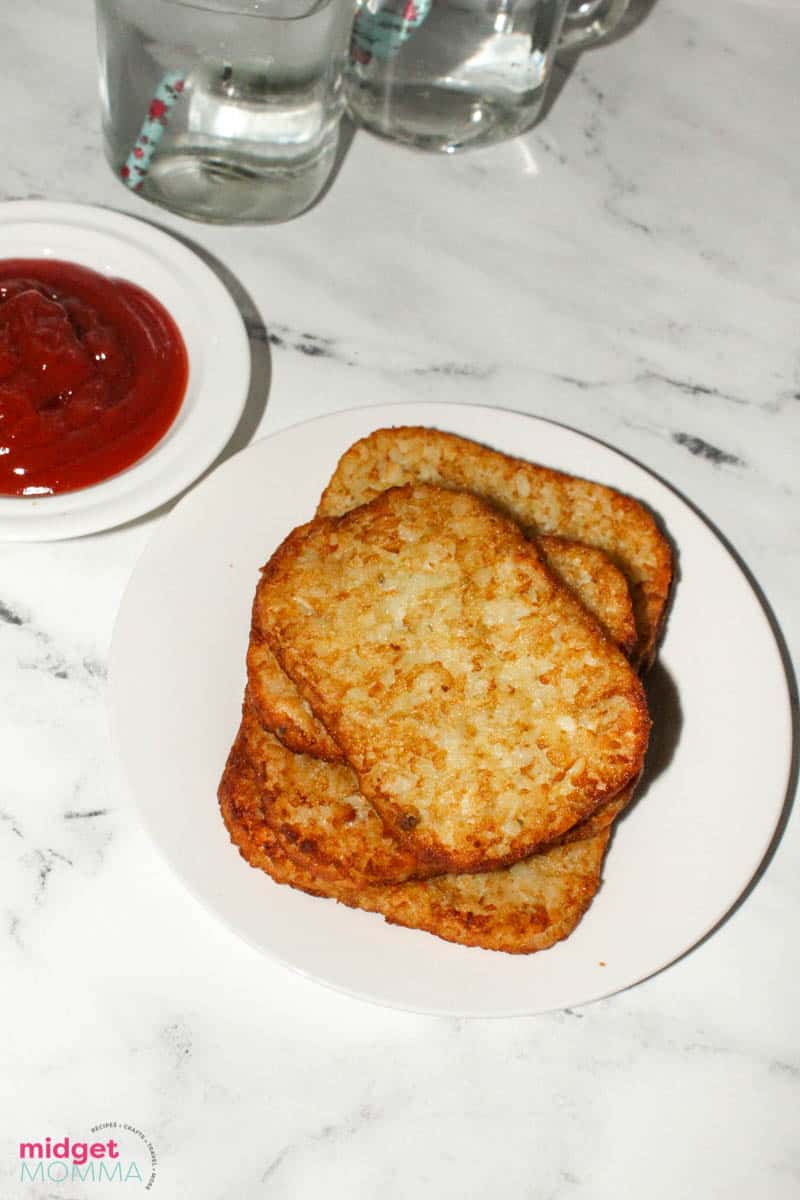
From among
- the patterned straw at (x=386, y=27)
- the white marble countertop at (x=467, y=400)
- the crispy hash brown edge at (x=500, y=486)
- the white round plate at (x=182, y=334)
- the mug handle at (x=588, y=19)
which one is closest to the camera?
the white marble countertop at (x=467, y=400)

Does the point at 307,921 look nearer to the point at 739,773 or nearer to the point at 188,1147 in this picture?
the point at 188,1147

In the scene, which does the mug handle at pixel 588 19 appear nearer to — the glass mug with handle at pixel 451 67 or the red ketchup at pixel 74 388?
the glass mug with handle at pixel 451 67

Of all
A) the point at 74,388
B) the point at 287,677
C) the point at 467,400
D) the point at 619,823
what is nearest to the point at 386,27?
the point at 467,400

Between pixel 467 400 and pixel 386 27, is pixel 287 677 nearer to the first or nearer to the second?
pixel 467 400

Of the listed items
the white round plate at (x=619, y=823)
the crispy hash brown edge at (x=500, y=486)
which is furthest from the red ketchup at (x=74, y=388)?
the crispy hash brown edge at (x=500, y=486)

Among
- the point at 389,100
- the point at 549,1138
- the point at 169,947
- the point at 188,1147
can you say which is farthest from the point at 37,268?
the point at 549,1138

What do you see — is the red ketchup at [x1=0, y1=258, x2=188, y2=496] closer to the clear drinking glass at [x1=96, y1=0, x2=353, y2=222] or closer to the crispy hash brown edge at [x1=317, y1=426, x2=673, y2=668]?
the crispy hash brown edge at [x1=317, y1=426, x2=673, y2=668]

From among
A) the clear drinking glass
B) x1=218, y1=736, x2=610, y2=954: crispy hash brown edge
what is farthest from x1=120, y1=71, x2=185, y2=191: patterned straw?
x1=218, y1=736, x2=610, y2=954: crispy hash brown edge
